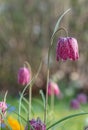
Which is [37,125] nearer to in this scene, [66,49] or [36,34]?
[66,49]

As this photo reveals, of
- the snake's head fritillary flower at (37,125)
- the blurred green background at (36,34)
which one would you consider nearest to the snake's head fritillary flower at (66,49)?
the snake's head fritillary flower at (37,125)

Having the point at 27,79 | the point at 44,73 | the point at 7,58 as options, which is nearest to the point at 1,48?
the point at 7,58

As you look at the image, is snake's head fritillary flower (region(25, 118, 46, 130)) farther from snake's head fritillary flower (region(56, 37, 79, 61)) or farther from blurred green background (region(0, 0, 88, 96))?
blurred green background (region(0, 0, 88, 96))

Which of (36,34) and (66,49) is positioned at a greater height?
(36,34)

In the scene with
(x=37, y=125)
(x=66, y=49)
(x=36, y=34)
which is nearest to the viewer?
(x=37, y=125)

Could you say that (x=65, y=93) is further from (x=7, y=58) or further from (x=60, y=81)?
(x=7, y=58)

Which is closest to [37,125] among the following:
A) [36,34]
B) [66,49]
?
[66,49]
